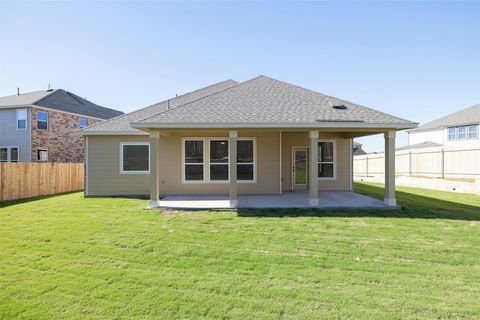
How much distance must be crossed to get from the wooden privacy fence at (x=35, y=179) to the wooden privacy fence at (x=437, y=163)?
22099 mm

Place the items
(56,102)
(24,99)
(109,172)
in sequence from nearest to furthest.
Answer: (109,172)
(24,99)
(56,102)

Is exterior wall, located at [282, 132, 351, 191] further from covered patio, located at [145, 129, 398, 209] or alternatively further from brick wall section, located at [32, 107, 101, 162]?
brick wall section, located at [32, 107, 101, 162]

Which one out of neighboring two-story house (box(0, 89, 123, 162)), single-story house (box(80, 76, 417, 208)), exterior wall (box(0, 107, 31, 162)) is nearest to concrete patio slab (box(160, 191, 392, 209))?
single-story house (box(80, 76, 417, 208))

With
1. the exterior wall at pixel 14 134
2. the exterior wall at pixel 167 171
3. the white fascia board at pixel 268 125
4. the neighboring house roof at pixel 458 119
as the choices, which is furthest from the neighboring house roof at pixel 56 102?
the neighboring house roof at pixel 458 119

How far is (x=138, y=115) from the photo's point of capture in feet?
46.1

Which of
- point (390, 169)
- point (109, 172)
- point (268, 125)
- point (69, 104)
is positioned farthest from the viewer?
point (69, 104)

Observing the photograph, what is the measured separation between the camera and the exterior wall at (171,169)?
12.7 m

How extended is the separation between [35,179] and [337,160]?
14935 millimetres

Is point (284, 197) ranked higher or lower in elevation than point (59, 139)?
lower

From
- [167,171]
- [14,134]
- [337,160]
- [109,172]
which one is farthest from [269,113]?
[14,134]

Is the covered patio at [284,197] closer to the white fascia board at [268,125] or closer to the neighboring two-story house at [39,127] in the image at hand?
the white fascia board at [268,125]

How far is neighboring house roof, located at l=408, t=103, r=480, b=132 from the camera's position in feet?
84.2

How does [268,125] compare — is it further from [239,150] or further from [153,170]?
[153,170]

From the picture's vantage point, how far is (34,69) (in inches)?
573
